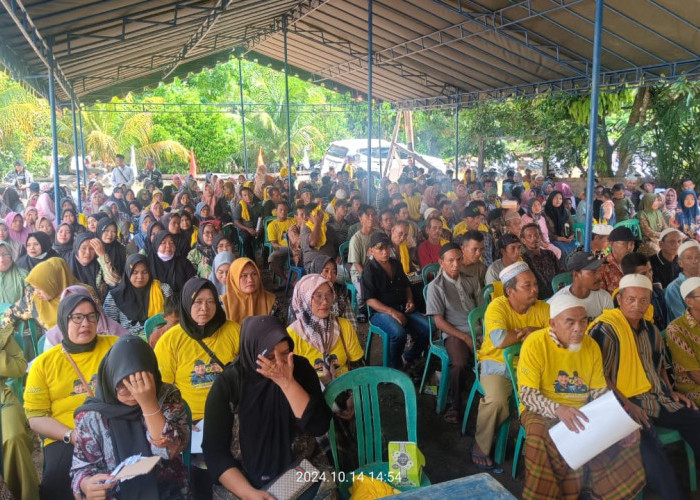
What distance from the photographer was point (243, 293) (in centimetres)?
374

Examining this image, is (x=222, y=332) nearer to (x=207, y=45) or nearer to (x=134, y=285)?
(x=134, y=285)

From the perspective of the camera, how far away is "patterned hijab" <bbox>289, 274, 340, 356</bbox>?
120 inches

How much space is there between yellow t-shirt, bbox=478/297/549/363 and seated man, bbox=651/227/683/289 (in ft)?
6.59

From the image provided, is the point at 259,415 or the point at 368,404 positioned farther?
the point at 368,404

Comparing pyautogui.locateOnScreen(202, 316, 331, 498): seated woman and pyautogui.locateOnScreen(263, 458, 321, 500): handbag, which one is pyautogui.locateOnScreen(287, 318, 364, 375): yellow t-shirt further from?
pyautogui.locateOnScreen(263, 458, 321, 500): handbag

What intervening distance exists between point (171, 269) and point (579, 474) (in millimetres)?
3891

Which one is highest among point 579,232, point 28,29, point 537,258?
point 28,29

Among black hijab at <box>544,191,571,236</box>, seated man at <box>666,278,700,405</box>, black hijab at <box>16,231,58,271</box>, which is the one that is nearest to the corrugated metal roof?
black hijab at <box>16,231,58,271</box>

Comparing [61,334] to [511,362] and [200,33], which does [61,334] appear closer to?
[511,362]

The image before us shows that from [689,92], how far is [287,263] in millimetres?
7916

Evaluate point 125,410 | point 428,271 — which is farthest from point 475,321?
point 125,410

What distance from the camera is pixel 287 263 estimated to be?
7473 mm

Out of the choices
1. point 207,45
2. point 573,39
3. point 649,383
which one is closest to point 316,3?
point 207,45
